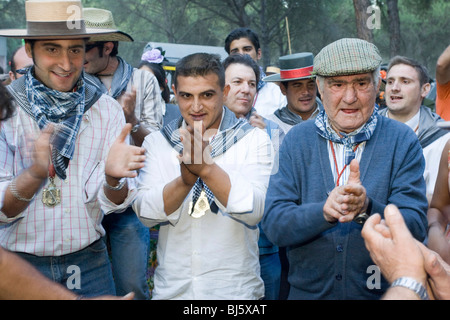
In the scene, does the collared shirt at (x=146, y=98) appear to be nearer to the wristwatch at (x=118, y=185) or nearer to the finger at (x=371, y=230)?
the wristwatch at (x=118, y=185)

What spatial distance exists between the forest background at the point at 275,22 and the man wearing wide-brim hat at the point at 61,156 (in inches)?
488

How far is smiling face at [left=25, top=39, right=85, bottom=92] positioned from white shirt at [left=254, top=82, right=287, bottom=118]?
2.25 metres

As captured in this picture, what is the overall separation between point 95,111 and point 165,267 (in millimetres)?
1013

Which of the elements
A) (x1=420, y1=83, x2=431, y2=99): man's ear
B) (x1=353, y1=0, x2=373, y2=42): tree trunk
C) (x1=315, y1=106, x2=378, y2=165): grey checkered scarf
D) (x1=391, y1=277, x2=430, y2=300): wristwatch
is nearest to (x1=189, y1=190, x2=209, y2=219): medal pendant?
(x1=315, y1=106, x2=378, y2=165): grey checkered scarf

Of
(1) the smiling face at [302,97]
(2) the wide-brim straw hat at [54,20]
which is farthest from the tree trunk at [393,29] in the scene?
(2) the wide-brim straw hat at [54,20]

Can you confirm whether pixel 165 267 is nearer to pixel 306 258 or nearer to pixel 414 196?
pixel 306 258

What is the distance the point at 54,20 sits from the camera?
3.42 m

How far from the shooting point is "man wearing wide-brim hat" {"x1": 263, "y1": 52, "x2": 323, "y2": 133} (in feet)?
15.8

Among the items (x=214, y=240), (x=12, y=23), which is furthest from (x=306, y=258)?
(x=12, y=23)

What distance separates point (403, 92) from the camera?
493cm

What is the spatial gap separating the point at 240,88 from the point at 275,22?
16016 millimetres

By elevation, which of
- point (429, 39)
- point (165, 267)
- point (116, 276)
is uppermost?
point (429, 39)

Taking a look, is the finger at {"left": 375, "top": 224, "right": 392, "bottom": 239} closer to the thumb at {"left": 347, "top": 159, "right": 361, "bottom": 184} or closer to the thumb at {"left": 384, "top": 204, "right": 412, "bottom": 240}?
the thumb at {"left": 384, "top": 204, "right": 412, "bottom": 240}

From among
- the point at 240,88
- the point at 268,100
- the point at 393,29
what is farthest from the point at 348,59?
the point at 393,29
